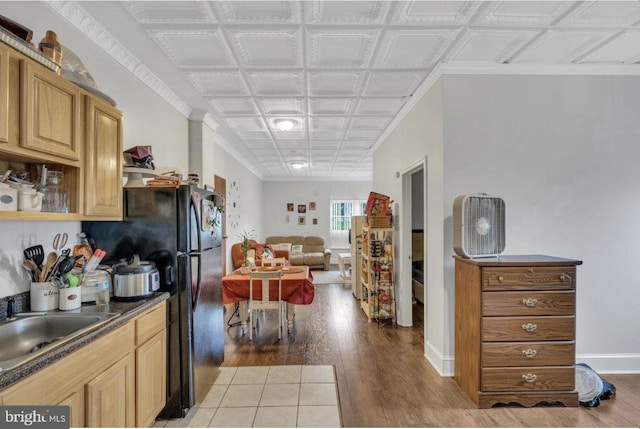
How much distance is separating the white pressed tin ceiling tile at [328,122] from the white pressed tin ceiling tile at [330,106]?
0.58 ft

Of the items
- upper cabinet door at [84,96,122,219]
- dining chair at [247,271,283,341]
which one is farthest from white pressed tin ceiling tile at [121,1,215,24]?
dining chair at [247,271,283,341]

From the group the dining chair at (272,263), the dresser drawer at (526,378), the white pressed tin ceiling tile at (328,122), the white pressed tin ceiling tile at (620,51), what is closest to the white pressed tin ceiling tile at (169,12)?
the white pressed tin ceiling tile at (328,122)

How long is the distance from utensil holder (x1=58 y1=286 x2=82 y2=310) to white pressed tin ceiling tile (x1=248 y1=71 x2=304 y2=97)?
7.07 feet

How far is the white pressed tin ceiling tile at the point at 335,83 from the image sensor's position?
9.81 ft

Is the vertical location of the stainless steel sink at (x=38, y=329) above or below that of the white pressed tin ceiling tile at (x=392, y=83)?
below

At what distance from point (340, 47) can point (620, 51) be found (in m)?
2.24

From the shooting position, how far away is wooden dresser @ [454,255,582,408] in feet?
7.79

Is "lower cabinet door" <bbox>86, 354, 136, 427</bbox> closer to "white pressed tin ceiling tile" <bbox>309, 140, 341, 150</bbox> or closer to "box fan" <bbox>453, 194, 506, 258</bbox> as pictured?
"box fan" <bbox>453, 194, 506, 258</bbox>

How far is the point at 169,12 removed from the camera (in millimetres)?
2102

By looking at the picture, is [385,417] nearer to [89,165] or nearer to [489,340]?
[489,340]

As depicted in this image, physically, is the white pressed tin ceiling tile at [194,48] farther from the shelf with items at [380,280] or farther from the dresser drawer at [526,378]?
the dresser drawer at [526,378]

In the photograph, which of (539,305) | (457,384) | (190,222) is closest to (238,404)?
(190,222)

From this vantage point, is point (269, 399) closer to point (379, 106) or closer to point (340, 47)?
point (340, 47)

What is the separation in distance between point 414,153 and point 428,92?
68 centimetres
